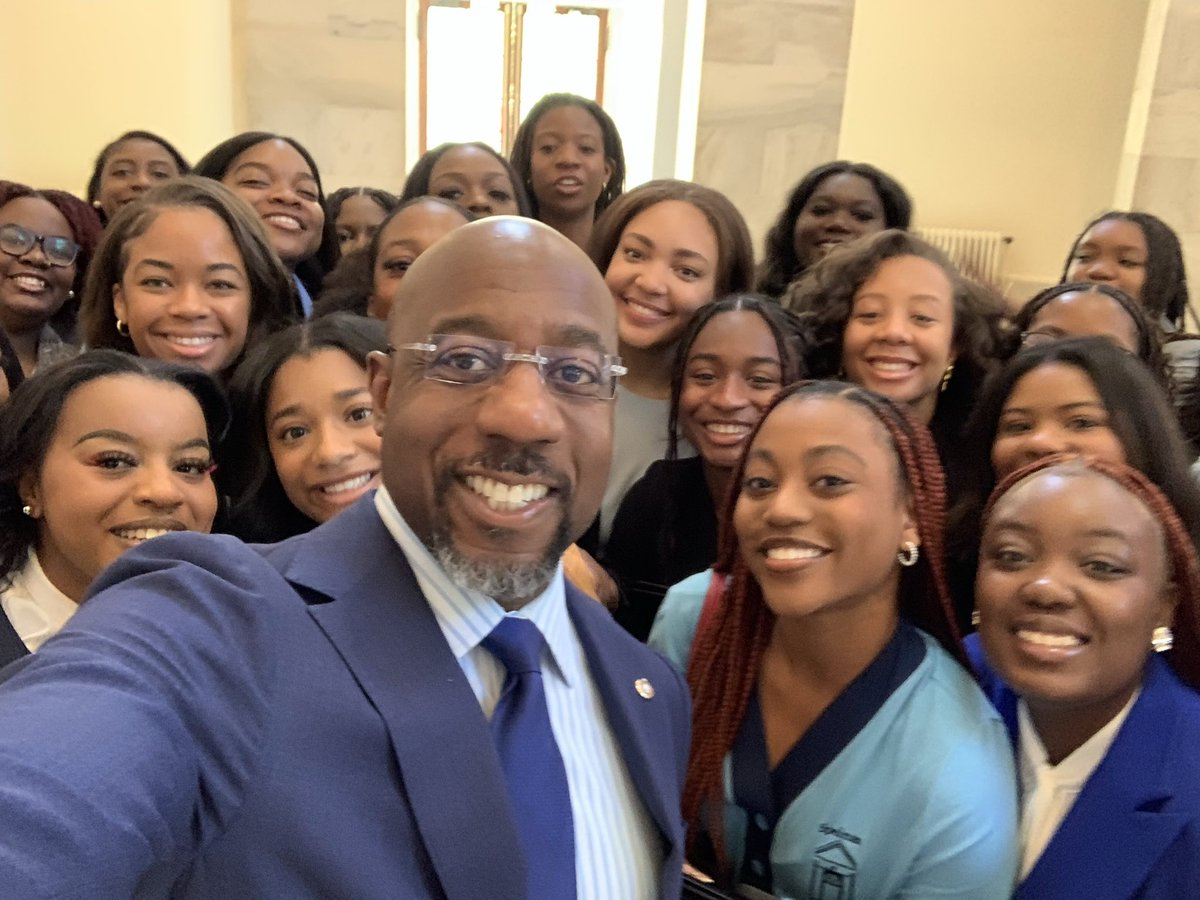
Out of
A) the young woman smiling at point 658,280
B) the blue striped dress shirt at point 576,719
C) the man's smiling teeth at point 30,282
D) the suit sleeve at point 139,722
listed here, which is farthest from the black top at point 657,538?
the man's smiling teeth at point 30,282

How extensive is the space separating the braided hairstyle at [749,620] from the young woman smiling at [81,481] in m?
1.10

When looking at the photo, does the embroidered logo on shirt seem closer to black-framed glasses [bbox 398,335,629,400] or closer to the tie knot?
the tie knot

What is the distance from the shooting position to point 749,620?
183 cm

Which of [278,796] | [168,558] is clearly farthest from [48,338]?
[278,796]

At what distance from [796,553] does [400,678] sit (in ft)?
2.75

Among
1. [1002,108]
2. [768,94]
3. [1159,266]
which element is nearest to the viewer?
[1159,266]

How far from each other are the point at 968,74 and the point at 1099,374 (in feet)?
22.5

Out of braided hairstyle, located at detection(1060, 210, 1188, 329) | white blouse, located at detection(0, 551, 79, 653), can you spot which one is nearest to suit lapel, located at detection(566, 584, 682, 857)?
white blouse, located at detection(0, 551, 79, 653)

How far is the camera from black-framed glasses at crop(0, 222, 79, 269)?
133 inches

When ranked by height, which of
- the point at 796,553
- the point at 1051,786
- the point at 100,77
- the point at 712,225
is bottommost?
the point at 1051,786

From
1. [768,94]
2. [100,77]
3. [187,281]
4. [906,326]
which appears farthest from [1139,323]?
[100,77]

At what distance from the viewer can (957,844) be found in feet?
4.87

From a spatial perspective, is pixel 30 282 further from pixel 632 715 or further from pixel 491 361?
pixel 632 715

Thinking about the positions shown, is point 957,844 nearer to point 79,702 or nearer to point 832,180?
point 79,702
